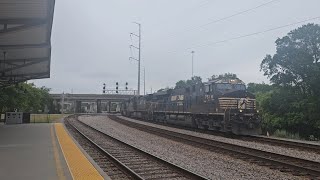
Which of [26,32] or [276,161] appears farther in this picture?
[26,32]

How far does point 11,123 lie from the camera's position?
109 ft

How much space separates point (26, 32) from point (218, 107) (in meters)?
11.0

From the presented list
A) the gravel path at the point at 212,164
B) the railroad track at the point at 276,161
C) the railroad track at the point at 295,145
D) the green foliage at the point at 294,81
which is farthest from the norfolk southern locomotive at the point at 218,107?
the green foliage at the point at 294,81

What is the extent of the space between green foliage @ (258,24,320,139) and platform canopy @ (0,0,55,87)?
18.0 m

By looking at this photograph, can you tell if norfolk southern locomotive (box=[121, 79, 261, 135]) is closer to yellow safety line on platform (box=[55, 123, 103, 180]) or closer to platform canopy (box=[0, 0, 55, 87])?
platform canopy (box=[0, 0, 55, 87])

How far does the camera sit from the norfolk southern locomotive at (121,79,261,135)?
21.0 meters

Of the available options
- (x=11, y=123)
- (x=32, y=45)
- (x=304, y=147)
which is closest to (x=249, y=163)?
(x=304, y=147)

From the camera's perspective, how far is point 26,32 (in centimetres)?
1705

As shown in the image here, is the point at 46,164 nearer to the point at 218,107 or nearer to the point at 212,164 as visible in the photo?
the point at 212,164

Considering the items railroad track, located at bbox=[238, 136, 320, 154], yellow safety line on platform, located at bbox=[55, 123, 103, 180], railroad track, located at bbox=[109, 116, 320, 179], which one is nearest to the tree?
railroad track, located at bbox=[238, 136, 320, 154]

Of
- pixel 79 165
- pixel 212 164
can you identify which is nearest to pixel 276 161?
pixel 212 164

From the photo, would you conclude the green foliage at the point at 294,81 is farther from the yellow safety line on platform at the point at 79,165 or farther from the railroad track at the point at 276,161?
the yellow safety line on platform at the point at 79,165

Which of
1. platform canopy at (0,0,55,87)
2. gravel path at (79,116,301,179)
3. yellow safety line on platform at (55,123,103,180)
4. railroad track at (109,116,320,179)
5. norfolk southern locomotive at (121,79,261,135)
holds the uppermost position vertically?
platform canopy at (0,0,55,87)

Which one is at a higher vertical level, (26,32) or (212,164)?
(26,32)
